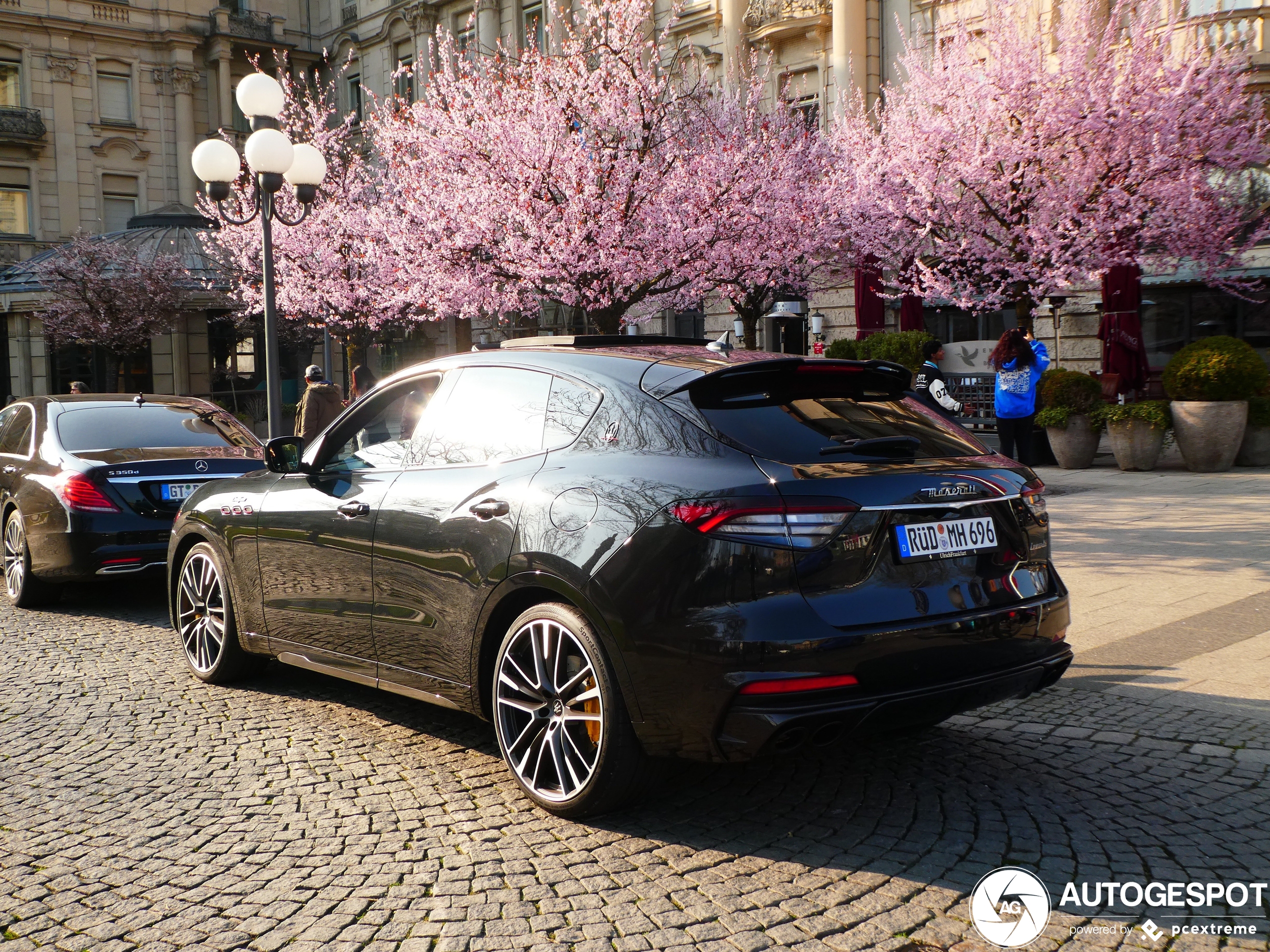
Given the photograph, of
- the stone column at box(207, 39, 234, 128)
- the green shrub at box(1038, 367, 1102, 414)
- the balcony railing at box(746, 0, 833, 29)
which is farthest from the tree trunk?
the stone column at box(207, 39, 234, 128)

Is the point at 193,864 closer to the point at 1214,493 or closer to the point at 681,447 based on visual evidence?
the point at 681,447

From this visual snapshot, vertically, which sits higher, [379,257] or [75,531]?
[379,257]

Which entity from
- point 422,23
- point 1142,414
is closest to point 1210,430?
point 1142,414

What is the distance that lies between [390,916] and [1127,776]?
2702mm

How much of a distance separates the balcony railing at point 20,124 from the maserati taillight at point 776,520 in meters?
47.4

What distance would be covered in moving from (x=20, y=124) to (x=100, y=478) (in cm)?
4239

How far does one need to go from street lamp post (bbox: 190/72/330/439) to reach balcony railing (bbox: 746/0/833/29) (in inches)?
689

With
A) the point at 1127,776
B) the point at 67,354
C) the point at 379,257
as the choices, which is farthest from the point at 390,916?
the point at 67,354

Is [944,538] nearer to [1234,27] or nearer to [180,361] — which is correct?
[1234,27]

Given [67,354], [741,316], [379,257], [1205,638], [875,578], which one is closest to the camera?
[875,578]

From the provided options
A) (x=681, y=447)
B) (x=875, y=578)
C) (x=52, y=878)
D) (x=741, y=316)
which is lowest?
(x=52, y=878)

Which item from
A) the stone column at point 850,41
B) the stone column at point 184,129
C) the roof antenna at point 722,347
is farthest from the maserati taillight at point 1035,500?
the stone column at point 184,129

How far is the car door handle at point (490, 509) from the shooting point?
414 centimetres

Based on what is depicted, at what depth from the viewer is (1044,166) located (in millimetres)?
16859
